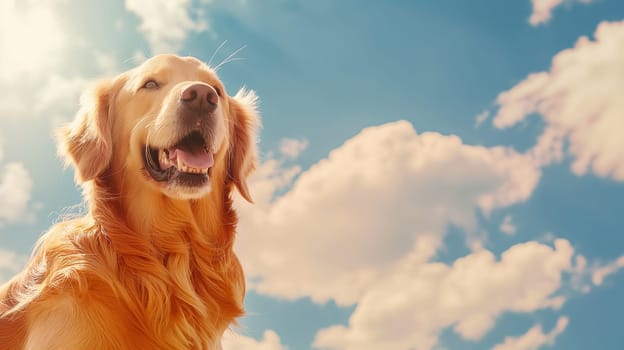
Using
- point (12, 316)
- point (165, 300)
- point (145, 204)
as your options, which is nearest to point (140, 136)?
point (145, 204)

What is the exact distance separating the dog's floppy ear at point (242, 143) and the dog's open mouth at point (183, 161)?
2.54 feet

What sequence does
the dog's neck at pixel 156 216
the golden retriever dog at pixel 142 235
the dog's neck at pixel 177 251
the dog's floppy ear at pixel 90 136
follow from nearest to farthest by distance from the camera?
the golden retriever dog at pixel 142 235
the dog's neck at pixel 177 251
the dog's neck at pixel 156 216
the dog's floppy ear at pixel 90 136

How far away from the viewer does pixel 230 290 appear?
5.77m

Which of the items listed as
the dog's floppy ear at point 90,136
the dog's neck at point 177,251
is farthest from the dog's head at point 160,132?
the dog's neck at point 177,251

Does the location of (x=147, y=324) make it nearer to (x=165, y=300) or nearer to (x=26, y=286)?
(x=165, y=300)

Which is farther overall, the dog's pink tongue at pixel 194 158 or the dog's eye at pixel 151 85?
the dog's eye at pixel 151 85

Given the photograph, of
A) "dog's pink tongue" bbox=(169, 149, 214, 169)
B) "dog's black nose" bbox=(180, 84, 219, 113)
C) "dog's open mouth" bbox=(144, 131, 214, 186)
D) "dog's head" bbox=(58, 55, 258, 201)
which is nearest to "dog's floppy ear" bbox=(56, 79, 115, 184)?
"dog's head" bbox=(58, 55, 258, 201)

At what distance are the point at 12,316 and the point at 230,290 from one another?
1753 millimetres

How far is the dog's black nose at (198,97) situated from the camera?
17.5 feet

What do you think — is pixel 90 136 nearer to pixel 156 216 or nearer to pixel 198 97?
pixel 156 216

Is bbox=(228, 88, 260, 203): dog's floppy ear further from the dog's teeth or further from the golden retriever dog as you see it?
the dog's teeth

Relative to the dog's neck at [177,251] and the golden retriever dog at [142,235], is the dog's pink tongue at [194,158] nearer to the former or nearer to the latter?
the golden retriever dog at [142,235]

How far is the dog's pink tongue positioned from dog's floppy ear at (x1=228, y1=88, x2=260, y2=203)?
29.9 inches

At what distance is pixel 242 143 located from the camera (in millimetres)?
6613
